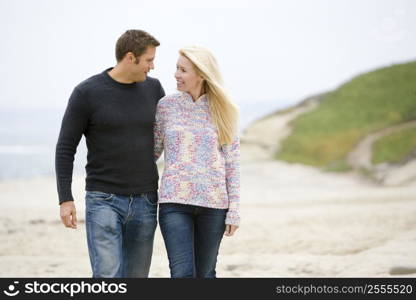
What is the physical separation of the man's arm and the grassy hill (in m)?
17.7

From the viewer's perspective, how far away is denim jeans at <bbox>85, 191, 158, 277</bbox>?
367 cm

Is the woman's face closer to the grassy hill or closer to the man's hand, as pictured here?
the man's hand

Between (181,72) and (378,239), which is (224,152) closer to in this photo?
(181,72)

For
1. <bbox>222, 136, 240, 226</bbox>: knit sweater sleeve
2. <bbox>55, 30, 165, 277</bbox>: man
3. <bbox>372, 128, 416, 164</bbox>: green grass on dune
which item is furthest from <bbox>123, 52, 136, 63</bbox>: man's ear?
<bbox>372, 128, 416, 164</bbox>: green grass on dune

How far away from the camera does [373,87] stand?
90.4 feet

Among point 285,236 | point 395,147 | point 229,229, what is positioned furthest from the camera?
point 395,147

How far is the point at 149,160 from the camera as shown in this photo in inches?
151

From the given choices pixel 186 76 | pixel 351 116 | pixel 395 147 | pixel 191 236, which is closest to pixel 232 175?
pixel 191 236

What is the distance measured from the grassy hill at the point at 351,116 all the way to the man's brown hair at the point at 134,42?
17.6 metres

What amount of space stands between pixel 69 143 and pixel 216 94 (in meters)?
0.80

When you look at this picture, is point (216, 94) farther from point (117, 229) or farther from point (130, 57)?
point (117, 229)

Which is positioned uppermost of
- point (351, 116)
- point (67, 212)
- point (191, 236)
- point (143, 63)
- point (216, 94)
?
point (143, 63)

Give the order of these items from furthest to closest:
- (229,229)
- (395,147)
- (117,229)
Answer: (395,147), (229,229), (117,229)

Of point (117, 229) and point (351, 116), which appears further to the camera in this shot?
point (351, 116)
